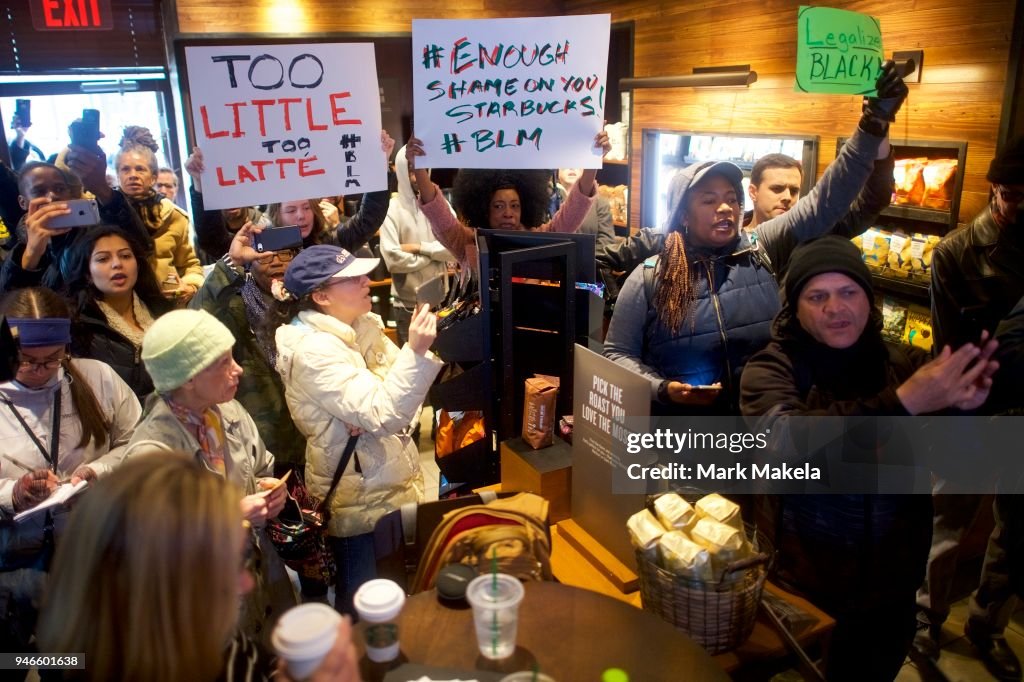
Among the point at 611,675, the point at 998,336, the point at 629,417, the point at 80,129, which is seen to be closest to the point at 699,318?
the point at 629,417

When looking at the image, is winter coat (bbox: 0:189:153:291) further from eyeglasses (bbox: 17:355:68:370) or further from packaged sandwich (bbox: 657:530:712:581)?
packaged sandwich (bbox: 657:530:712:581)

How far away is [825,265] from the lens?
1794 millimetres

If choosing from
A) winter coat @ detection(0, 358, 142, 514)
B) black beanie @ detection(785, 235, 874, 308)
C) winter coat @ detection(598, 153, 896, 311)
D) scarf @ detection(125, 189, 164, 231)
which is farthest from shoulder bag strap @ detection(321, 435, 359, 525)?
scarf @ detection(125, 189, 164, 231)

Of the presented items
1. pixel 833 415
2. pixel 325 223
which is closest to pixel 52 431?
pixel 325 223

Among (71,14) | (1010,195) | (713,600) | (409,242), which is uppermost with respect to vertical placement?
(71,14)

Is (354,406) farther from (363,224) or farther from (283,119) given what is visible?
(363,224)

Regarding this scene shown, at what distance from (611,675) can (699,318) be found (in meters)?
1.20

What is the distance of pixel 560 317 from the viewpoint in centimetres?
231

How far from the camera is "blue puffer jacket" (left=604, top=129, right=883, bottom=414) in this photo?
2.28m

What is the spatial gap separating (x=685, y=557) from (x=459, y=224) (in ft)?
6.18

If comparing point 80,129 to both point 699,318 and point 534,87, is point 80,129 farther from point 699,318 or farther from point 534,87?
point 699,318

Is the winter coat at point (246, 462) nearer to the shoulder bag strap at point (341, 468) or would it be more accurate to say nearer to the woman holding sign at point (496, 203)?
the shoulder bag strap at point (341, 468)

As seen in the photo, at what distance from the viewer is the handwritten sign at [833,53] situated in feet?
7.55

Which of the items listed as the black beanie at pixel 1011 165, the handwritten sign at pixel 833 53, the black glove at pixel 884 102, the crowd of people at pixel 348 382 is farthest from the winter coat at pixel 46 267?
the black beanie at pixel 1011 165
